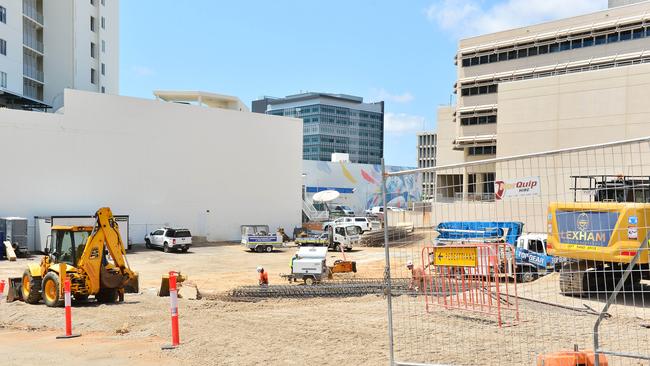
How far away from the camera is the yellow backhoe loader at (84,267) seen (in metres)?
16.6

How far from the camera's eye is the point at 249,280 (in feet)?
89.1

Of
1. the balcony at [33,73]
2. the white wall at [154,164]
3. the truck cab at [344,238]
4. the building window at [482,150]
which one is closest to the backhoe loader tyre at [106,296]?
the truck cab at [344,238]

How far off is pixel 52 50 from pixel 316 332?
6153cm

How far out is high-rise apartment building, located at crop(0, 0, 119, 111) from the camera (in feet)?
178

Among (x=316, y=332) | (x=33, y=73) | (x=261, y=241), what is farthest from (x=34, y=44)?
(x=316, y=332)

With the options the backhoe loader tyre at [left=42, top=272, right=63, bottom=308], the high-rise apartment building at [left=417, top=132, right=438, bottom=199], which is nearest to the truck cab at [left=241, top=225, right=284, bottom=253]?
the backhoe loader tyre at [left=42, top=272, right=63, bottom=308]

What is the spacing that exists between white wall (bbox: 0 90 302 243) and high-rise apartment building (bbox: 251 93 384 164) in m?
111

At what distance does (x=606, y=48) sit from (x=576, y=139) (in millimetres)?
12037

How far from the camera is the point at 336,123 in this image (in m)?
176

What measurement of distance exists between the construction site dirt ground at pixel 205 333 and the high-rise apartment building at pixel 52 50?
141ft

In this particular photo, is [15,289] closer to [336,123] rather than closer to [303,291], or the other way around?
[303,291]

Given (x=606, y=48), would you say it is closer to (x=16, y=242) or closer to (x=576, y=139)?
(x=576, y=139)

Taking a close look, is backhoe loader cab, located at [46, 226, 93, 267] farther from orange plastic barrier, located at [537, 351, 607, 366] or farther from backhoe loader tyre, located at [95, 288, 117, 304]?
orange plastic barrier, located at [537, 351, 607, 366]

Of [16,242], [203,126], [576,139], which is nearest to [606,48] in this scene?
[576,139]
